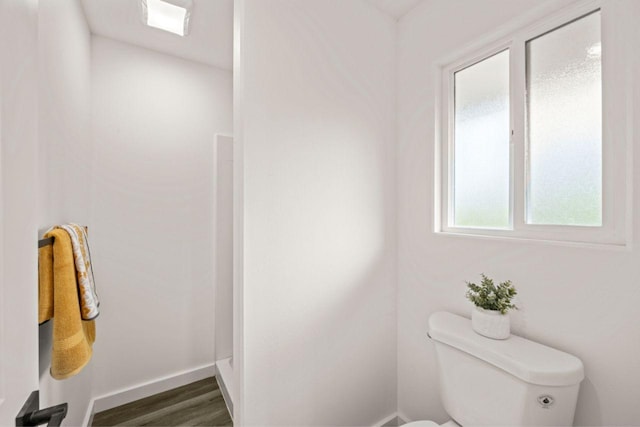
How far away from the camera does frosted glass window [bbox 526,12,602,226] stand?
3.22 feet

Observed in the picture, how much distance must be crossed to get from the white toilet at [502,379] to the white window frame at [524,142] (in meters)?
0.42

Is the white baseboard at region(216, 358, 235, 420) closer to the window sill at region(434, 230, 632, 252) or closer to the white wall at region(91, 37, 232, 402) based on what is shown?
the white wall at region(91, 37, 232, 402)

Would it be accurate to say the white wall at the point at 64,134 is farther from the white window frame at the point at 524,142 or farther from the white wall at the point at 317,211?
the white window frame at the point at 524,142

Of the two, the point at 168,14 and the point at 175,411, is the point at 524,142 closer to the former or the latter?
the point at 168,14

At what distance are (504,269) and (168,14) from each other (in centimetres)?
213

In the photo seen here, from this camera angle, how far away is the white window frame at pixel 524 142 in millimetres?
907

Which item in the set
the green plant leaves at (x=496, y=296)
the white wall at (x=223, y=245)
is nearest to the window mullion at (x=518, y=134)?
the green plant leaves at (x=496, y=296)

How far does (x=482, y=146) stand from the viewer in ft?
4.36

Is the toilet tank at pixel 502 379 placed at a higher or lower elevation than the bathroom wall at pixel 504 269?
lower

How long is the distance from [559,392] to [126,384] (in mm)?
2327

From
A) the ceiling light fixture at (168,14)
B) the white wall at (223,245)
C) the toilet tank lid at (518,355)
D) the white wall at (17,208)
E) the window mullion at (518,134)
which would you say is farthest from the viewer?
the white wall at (223,245)

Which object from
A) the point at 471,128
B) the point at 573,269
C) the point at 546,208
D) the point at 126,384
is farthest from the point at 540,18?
the point at 126,384

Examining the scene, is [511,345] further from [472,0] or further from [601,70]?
[472,0]

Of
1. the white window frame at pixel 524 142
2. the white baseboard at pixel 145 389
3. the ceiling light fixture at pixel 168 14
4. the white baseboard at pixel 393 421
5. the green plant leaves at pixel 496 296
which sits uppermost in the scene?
the ceiling light fixture at pixel 168 14
